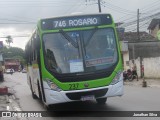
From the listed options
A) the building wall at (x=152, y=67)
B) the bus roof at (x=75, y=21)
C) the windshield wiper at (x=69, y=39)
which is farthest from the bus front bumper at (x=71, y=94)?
the building wall at (x=152, y=67)

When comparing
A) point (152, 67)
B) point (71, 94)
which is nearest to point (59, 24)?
point (71, 94)

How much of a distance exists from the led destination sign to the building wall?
62.6 feet

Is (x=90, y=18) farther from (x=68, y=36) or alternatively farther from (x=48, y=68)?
(x=48, y=68)

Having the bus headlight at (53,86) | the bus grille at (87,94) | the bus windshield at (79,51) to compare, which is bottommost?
the bus grille at (87,94)

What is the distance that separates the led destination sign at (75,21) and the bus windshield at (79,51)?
0.24 meters

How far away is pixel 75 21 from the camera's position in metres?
11.6

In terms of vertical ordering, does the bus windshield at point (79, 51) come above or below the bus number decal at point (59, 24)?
below

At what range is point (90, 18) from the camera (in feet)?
38.4

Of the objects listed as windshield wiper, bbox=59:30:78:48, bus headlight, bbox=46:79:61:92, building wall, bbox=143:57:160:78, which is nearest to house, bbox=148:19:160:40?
building wall, bbox=143:57:160:78

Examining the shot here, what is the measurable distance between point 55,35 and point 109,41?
1.69m

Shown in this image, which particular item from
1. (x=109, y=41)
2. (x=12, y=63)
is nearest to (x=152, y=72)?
(x=109, y=41)

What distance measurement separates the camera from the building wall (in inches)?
1181

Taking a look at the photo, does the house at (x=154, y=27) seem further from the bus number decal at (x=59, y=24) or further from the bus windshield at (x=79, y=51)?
the bus number decal at (x=59, y=24)

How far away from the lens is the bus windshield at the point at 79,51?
36.4ft
